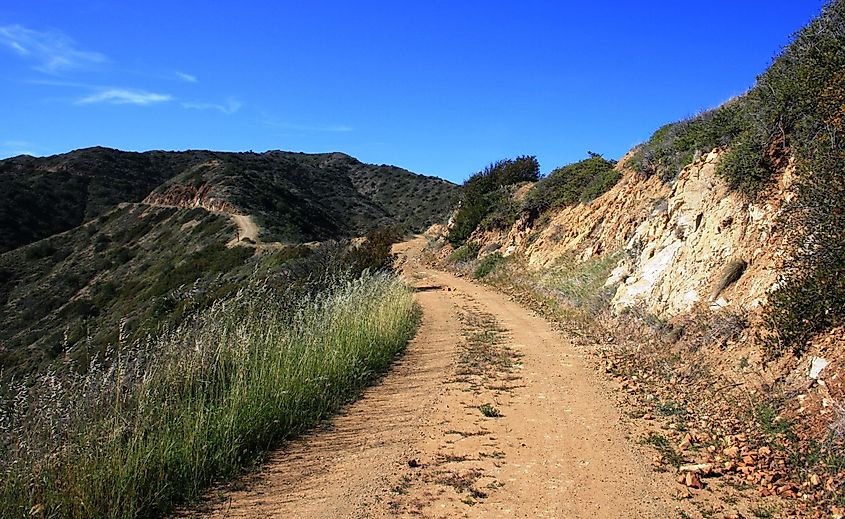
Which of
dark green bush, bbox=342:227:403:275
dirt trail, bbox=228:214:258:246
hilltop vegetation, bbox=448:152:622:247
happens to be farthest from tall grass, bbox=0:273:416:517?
dirt trail, bbox=228:214:258:246

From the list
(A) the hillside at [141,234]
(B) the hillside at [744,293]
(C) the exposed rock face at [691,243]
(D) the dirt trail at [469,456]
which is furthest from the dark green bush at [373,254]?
(D) the dirt trail at [469,456]

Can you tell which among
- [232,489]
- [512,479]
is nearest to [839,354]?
[512,479]

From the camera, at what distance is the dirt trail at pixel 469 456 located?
448 cm

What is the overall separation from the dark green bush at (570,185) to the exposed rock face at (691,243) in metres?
3.71

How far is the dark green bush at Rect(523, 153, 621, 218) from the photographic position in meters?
22.3

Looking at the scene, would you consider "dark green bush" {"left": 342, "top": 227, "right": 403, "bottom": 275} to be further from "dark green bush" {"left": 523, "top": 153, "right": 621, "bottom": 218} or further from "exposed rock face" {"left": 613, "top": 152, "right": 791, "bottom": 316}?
"exposed rock face" {"left": 613, "top": 152, "right": 791, "bottom": 316}

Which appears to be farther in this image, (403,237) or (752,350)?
(403,237)

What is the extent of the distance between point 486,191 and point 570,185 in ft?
32.3

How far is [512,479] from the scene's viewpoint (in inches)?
195

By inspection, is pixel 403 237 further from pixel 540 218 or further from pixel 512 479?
pixel 512 479

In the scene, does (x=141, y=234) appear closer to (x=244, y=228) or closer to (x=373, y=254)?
(x=244, y=228)

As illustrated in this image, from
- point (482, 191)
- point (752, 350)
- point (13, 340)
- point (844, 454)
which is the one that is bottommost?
point (13, 340)

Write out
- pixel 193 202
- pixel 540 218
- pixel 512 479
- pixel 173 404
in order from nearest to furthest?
1. pixel 512 479
2. pixel 173 404
3. pixel 540 218
4. pixel 193 202

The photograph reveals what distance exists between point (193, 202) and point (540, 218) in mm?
36737
